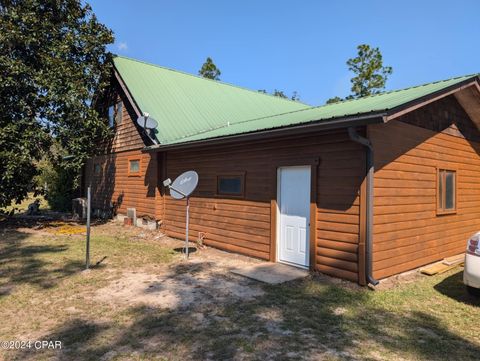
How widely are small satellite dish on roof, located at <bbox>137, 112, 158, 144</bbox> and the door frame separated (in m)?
5.44

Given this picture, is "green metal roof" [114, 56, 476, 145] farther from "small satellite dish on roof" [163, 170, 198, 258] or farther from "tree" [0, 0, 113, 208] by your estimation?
"small satellite dish on roof" [163, 170, 198, 258]

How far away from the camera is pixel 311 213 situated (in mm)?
7500

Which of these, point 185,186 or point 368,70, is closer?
point 185,186

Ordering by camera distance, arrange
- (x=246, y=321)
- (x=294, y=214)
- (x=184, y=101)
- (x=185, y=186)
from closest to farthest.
A: (x=246, y=321) < (x=294, y=214) < (x=185, y=186) < (x=184, y=101)

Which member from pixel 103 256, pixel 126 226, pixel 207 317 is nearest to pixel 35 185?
pixel 126 226

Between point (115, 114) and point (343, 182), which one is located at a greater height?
point (115, 114)

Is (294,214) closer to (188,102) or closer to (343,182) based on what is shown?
(343,182)

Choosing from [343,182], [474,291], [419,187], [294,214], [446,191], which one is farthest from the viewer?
[446,191]

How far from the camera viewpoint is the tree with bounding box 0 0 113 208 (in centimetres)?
1279

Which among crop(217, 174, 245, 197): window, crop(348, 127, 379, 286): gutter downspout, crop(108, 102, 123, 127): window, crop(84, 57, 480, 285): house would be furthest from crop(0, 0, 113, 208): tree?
crop(348, 127, 379, 286): gutter downspout

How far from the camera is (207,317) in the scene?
5184 mm

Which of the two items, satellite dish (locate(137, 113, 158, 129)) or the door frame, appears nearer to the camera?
the door frame

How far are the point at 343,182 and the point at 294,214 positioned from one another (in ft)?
5.00

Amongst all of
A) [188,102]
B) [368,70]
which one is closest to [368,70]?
[368,70]
